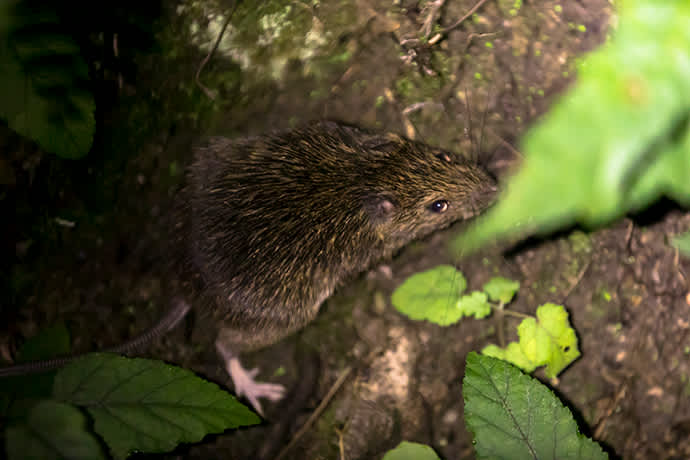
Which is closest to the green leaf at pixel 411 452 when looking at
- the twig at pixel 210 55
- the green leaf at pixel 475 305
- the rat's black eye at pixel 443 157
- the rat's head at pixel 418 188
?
the green leaf at pixel 475 305

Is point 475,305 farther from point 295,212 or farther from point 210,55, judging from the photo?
point 210,55

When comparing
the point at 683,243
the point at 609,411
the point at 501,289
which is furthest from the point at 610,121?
the point at 609,411

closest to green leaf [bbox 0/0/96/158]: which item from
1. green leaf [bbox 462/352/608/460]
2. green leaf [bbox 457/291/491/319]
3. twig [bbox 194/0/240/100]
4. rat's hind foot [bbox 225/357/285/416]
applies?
twig [bbox 194/0/240/100]

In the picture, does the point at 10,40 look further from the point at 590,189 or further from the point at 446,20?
the point at 446,20

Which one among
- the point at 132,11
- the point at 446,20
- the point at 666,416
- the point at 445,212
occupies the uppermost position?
the point at 132,11

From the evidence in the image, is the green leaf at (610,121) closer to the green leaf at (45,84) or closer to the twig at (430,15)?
the green leaf at (45,84)

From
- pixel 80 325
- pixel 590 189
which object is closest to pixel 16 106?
pixel 80 325
